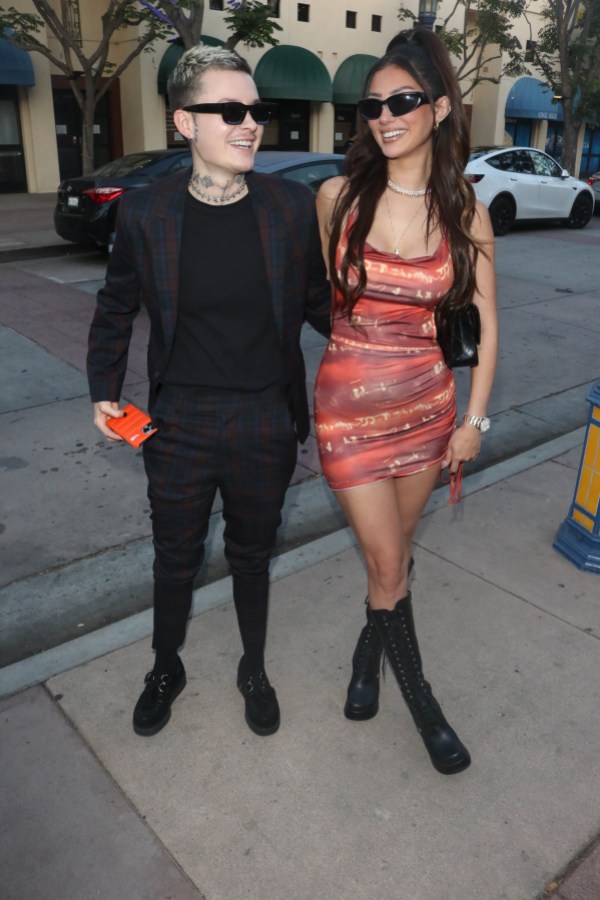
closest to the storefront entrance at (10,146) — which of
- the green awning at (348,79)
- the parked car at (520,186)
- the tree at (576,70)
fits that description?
the green awning at (348,79)

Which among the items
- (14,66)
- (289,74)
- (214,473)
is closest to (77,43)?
(14,66)

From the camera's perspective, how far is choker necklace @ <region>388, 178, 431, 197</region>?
2.31 metres

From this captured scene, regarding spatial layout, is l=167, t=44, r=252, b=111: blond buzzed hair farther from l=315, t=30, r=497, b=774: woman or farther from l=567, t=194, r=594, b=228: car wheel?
l=567, t=194, r=594, b=228: car wheel

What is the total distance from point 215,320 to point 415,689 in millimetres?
1336

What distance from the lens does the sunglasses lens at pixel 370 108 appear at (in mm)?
2205

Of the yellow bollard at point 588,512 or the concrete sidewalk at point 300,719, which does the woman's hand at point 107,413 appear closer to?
the concrete sidewalk at point 300,719

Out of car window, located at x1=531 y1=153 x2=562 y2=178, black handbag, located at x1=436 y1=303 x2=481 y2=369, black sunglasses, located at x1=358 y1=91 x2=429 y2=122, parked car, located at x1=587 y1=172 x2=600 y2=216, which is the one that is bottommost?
parked car, located at x1=587 y1=172 x2=600 y2=216

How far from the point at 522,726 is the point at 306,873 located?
3.16 feet

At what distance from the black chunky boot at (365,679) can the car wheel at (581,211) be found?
14.6 metres

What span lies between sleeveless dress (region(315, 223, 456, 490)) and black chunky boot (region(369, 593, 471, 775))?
0.47 metres

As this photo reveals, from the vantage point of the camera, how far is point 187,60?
2.03 meters

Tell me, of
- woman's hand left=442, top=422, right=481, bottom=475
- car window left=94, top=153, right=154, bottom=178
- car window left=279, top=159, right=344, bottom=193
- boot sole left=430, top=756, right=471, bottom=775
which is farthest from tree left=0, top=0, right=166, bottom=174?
boot sole left=430, top=756, right=471, bottom=775

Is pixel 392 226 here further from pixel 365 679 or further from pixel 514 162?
pixel 514 162

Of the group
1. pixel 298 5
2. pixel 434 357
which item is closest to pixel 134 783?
pixel 434 357
